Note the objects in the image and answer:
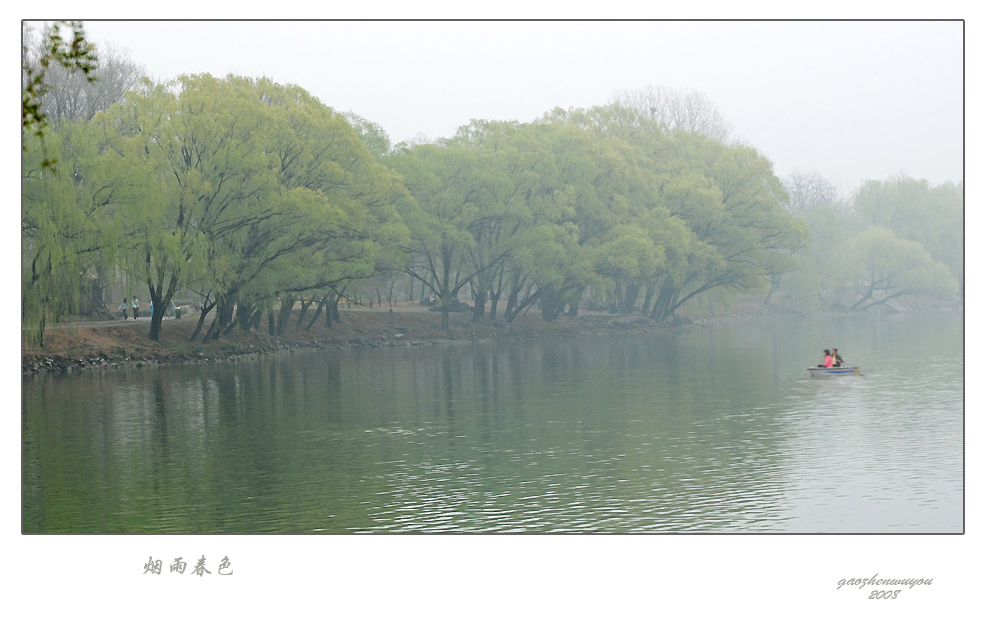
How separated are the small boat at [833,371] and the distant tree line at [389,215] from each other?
21.1 meters

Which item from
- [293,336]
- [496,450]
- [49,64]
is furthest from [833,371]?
[49,64]

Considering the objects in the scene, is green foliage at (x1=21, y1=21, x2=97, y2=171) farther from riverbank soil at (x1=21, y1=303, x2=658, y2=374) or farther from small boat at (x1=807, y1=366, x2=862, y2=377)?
small boat at (x1=807, y1=366, x2=862, y2=377)

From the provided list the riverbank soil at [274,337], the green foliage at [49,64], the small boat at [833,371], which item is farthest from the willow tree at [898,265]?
the green foliage at [49,64]

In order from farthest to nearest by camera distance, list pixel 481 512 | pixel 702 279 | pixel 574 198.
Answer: pixel 702 279, pixel 574 198, pixel 481 512

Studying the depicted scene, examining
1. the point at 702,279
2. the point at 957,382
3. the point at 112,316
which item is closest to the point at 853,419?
the point at 957,382

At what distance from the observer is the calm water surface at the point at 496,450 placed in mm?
18797

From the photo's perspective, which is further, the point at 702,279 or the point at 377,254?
the point at 702,279

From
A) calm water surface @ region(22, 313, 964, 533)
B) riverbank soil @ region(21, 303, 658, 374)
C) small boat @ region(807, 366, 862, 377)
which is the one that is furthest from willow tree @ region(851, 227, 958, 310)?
small boat @ region(807, 366, 862, 377)

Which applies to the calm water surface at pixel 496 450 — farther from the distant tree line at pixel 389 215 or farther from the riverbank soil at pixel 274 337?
the distant tree line at pixel 389 215

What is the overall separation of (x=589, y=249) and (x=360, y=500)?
4906 cm

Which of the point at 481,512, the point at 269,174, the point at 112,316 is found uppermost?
the point at 269,174

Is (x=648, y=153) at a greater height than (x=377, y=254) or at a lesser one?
greater

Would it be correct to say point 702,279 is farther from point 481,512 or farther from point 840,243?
point 481,512

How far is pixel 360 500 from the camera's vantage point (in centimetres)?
1995
